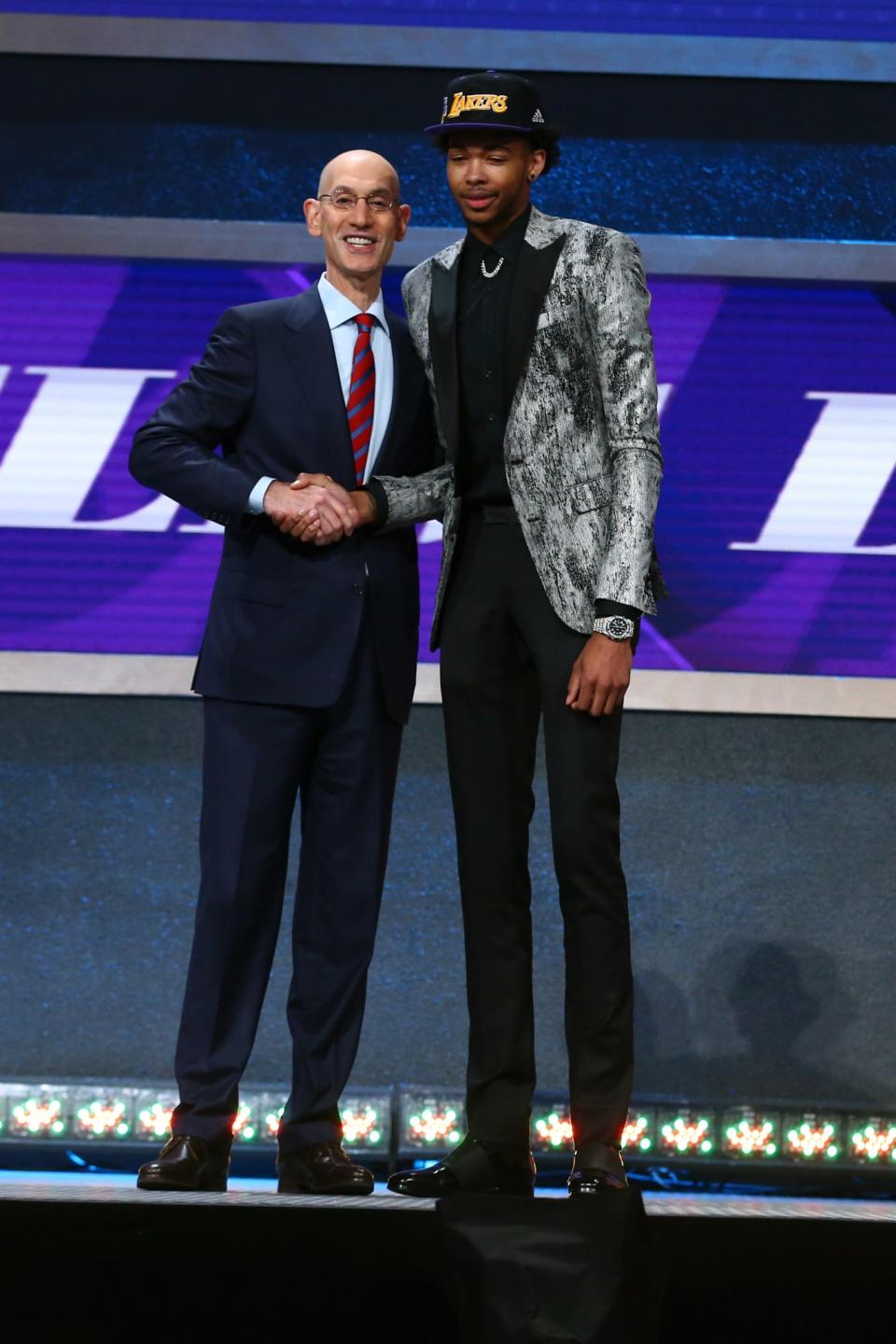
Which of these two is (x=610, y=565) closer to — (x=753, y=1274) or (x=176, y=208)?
(x=753, y=1274)

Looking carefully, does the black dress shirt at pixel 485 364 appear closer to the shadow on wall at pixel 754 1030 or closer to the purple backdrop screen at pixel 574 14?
the purple backdrop screen at pixel 574 14

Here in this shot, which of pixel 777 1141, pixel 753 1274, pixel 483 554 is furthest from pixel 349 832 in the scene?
pixel 777 1141

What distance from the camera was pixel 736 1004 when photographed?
4035 millimetres

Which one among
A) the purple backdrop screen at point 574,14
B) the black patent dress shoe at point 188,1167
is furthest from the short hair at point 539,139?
the purple backdrop screen at point 574,14

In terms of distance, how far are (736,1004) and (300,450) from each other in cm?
202

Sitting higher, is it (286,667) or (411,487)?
(411,487)

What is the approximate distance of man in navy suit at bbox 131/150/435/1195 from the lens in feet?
8.49

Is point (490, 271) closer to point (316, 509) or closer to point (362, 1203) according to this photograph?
point (316, 509)

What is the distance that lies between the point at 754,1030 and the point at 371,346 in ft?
6.93

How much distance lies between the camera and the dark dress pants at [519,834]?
7.70 ft

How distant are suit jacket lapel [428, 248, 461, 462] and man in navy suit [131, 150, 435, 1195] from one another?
15 cm

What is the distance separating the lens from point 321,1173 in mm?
2529

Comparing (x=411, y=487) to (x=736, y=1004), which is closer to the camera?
(x=411, y=487)

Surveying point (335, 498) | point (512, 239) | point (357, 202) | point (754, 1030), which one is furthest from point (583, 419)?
point (754, 1030)
